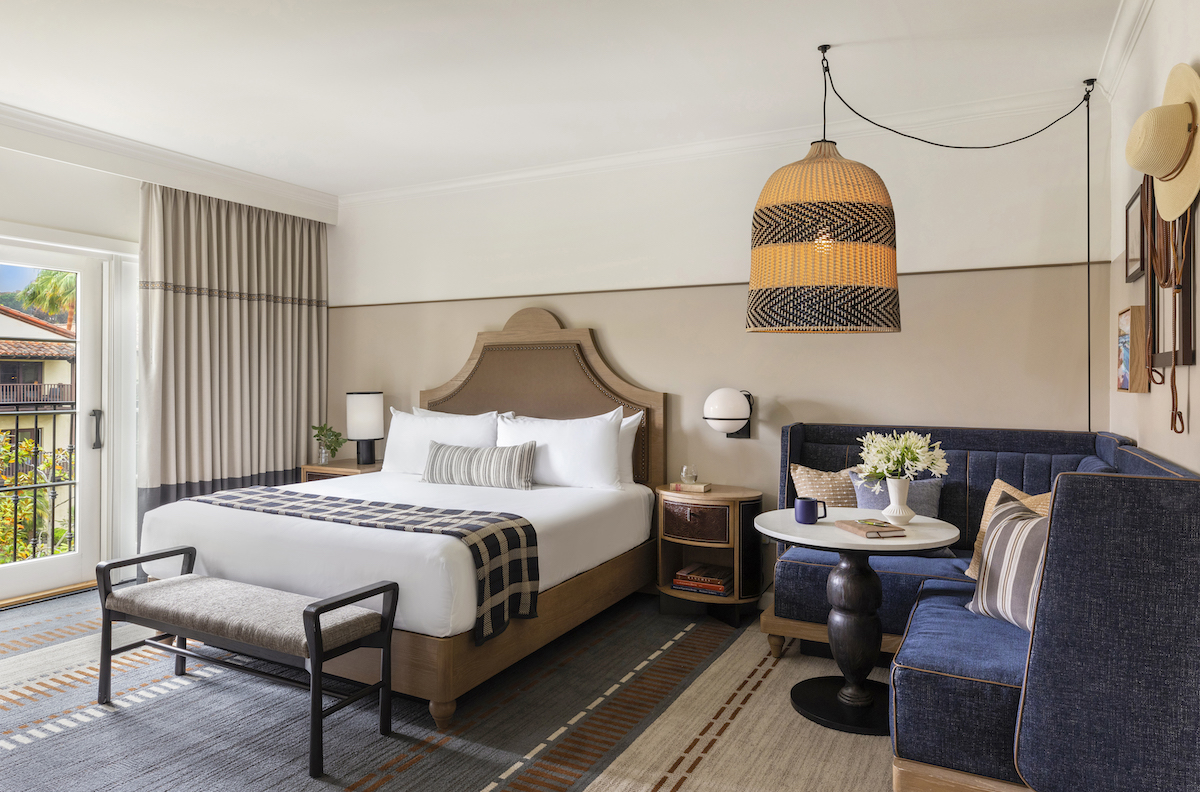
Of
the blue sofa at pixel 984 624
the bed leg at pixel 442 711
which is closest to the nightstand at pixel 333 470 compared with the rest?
the bed leg at pixel 442 711

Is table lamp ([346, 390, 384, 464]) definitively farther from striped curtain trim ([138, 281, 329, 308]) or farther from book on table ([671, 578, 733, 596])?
book on table ([671, 578, 733, 596])

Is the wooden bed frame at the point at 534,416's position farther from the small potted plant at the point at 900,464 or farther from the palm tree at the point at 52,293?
the palm tree at the point at 52,293

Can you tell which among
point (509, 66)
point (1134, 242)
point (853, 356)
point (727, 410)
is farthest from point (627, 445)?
point (1134, 242)

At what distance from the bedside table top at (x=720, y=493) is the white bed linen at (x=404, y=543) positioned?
0.19m

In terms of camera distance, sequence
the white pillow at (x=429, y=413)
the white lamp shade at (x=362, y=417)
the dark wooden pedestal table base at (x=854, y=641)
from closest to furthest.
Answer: the dark wooden pedestal table base at (x=854, y=641) < the white pillow at (x=429, y=413) < the white lamp shade at (x=362, y=417)

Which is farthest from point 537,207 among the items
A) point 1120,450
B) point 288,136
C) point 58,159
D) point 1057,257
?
point 1120,450

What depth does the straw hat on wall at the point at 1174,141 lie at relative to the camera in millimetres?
1980

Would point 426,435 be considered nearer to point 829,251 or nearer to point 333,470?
point 333,470

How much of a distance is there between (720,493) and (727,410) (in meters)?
0.45

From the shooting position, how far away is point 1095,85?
3.41 meters

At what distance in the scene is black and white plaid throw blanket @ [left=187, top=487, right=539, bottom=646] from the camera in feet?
9.19

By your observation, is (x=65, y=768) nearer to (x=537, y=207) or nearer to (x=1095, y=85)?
(x=537, y=207)

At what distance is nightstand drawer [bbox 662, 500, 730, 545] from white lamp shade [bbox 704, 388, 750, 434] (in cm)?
46

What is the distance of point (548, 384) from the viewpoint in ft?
15.5
